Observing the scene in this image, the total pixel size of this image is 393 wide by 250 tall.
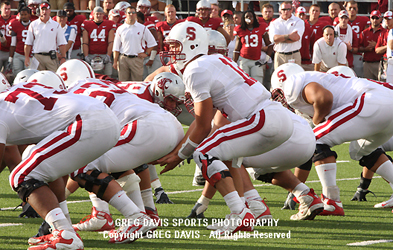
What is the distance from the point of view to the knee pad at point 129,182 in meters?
4.46

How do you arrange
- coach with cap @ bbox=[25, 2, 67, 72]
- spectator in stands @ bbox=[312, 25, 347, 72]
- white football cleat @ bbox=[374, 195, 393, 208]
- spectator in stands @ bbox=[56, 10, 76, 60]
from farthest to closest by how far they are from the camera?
1. spectator in stands @ bbox=[56, 10, 76, 60]
2. coach with cap @ bbox=[25, 2, 67, 72]
3. spectator in stands @ bbox=[312, 25, 347, 72]
4. white football cleat @ bbox=[374, 195, 393, 208]

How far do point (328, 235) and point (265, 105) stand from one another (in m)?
1.05

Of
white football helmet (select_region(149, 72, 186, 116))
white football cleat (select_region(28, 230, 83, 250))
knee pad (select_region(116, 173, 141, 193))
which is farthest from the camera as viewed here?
white football helmet (select_region(149, 72, 186, 116))

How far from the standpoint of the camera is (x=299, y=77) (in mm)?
5137

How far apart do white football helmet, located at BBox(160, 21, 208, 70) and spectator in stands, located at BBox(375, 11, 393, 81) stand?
6911 millimetres

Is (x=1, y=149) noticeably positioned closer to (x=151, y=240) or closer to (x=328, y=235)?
(x=151, y=240)

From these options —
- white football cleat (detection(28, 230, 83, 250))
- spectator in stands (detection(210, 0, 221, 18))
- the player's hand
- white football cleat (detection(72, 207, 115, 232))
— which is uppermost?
spectator in stands (detection(210, 0, 221, 18))

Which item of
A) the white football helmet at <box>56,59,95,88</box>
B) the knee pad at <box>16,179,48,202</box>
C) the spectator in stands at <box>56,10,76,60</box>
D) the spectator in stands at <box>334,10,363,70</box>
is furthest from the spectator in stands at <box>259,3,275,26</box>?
the knee pad at <box>16,179,48,202</box>

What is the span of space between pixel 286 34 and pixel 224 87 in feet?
22.2

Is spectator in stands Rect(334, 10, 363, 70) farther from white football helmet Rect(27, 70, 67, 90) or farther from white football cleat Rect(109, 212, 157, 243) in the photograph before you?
white football cleat Rect(109, 212, 157, 243)

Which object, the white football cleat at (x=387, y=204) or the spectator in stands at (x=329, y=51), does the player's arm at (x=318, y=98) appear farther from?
the spectator in stands at (x=329, y=51)

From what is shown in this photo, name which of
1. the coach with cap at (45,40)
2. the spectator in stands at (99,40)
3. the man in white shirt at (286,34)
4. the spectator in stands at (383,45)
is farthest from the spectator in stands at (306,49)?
the coach with cap at (45,40)

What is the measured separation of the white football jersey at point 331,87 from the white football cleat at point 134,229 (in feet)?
6.20

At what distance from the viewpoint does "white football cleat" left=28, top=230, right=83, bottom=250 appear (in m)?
3.52
